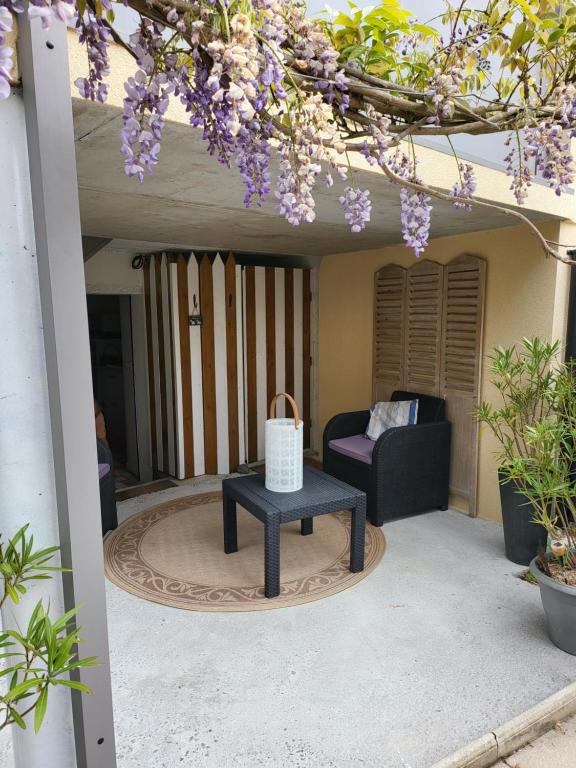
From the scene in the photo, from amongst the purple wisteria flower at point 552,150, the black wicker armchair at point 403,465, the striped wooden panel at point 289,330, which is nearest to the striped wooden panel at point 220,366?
the striped wooden panel at point 289,330

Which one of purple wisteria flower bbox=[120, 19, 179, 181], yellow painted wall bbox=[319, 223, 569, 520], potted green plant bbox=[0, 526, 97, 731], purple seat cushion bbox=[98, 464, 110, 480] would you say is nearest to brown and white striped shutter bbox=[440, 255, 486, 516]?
yellow painted wall bbox=[319, 223, 569, 520]

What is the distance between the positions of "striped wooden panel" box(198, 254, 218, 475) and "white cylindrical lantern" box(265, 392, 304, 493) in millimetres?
2232

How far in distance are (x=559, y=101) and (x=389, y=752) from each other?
2376 mm

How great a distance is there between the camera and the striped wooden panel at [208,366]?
5.39 m

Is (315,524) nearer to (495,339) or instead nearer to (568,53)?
(495,339)

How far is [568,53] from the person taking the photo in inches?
67.7

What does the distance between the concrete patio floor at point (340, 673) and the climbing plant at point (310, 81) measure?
193cm

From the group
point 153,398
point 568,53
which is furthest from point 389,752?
point 153,398

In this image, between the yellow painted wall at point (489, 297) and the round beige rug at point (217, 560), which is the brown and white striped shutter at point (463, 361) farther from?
the round beige rug at point (217, 560)

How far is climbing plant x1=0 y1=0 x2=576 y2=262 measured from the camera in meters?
0.99

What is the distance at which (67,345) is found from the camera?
3.50ft

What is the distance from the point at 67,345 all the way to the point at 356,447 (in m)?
3.71

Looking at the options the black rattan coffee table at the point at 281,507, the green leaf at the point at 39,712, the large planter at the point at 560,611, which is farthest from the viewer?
the black rattan coffee table at the point at 281,507

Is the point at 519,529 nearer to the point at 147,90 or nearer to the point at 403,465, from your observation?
the point at 403,465
